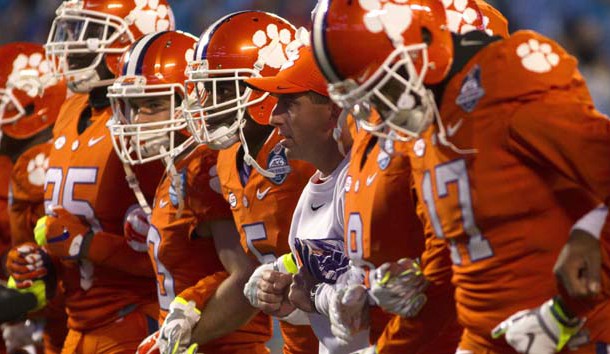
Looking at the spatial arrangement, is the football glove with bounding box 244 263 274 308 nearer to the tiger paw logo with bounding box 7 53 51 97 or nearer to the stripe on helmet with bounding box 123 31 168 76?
the stripe on helmet with bounding box 123 31 168 76

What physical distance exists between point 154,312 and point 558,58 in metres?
2.29

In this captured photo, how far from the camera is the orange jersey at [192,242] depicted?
396cm

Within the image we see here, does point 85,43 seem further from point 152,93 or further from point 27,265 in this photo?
point 27,265

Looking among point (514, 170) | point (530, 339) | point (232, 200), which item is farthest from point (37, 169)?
point (530, 339)

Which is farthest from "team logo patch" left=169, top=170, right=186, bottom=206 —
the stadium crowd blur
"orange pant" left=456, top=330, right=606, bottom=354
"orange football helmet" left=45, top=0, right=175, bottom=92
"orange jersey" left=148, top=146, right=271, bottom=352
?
the stadium crowd blur

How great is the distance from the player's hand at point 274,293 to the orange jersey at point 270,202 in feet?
0.83

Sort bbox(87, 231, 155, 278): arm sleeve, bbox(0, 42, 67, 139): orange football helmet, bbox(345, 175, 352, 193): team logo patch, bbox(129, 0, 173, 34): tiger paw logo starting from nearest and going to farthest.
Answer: bbox(345, 175, 352, 193): team logo patch, bbox(87, 231, 155, 278): arm sleeve, bbox(129, 0, 173, 34): tiger paw logo, bbox(0, 42, 67, 139): orange football helmet

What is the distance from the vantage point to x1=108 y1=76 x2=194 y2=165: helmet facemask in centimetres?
409

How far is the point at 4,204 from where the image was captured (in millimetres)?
5410

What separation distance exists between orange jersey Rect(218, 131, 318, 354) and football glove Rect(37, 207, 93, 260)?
901 millimetres

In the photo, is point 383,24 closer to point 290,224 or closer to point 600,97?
point 290,224

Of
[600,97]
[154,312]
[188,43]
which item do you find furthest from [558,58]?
[600,97]

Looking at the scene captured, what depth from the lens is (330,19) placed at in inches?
111

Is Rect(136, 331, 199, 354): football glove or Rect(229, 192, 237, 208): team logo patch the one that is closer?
Rect(229, 192, 237, 208): team logo patch
